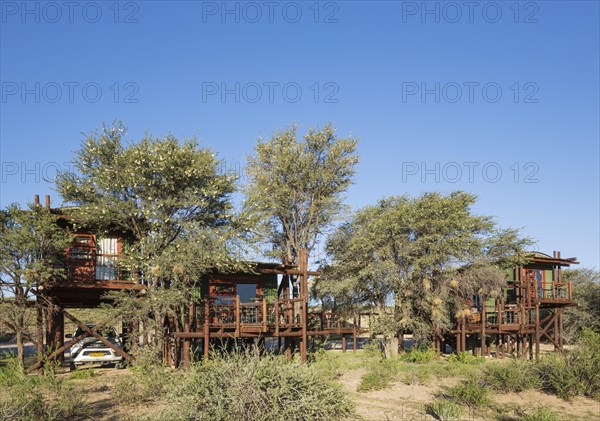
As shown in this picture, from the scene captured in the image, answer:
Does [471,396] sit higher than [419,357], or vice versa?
[471,396]

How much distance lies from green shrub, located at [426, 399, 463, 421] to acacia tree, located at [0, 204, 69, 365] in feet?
43.9

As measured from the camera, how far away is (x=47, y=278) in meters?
19.2

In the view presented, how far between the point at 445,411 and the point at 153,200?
1357 centimetres

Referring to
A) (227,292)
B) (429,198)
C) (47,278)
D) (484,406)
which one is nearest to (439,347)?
(429,198)

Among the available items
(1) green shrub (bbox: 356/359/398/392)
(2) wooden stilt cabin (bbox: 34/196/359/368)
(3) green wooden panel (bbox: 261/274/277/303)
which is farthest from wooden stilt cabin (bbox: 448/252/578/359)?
(3) green wooden panel (bbox: 261/274/277/303)

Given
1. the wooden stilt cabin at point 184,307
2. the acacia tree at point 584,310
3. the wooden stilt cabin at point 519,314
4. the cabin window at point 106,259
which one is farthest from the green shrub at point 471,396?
the acacia tree at point 584,310

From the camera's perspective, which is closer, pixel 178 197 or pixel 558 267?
pixel 178 197

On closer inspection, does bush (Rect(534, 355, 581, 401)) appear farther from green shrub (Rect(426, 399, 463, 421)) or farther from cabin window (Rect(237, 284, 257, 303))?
cabin window (Rect(237, 284, 257, 303))

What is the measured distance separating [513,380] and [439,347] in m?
11.1

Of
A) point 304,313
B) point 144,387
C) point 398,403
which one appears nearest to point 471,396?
point 398,403

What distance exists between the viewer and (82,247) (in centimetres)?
2159

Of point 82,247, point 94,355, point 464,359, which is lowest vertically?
point 464,359

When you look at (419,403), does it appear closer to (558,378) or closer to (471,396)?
(471,396)

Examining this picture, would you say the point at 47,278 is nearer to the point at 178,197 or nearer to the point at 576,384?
the point at 178,197
